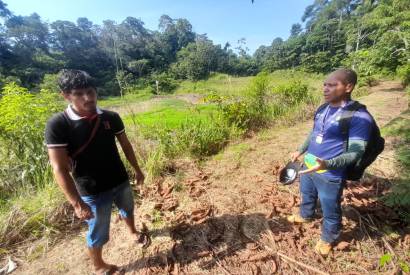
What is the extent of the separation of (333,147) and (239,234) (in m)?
1.22

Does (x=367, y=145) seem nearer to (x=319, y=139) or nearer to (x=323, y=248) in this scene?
(x=319, y=139)

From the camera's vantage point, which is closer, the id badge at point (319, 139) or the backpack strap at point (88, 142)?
the backpack strap at point (88, 142)

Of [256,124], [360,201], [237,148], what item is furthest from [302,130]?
[360,201]

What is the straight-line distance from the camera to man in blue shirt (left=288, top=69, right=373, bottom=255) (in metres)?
1.62

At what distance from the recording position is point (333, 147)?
6.12 ft

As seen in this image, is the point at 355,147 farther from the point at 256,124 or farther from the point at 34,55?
the point at 34,55

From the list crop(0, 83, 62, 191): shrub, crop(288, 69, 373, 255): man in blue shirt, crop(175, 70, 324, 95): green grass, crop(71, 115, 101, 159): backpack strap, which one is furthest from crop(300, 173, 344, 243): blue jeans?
crop(175, 70, 324, 95): green grass

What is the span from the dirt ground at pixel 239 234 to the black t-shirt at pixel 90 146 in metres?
0.84

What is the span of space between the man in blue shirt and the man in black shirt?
1465 millimetres

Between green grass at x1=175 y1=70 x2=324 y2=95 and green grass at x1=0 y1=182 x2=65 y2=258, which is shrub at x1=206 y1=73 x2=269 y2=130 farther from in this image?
green grass at x1=0 y1=182 x2=65 y2=258

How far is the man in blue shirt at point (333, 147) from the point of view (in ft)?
5.31

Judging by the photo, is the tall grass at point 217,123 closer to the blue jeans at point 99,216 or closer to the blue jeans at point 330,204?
the blue jeans at point 99,216

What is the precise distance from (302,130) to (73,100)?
503cm

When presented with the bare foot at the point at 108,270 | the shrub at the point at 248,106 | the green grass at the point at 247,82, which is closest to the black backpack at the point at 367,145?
the bare foot at the point at 108,270
